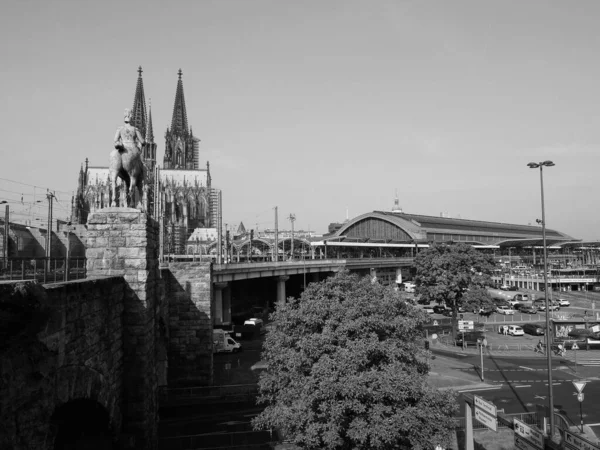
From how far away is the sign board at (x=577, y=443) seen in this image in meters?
13.5

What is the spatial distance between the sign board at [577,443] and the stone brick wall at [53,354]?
12816mm

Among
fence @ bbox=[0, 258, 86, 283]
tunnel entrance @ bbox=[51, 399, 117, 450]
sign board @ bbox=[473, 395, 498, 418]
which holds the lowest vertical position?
sign board @ bbox=[473, 395, 498, 418]

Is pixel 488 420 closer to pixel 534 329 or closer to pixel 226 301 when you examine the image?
pixel 534 329

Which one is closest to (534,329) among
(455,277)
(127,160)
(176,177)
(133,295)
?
(455,277)

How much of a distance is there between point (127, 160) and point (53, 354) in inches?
284

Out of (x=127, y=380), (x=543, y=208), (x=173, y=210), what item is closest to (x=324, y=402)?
(x=127, y=380)

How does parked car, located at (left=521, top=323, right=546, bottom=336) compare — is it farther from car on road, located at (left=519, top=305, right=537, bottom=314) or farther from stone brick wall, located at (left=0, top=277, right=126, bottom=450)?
stone brick wall, located at (left=0, top=277, right=126, bottom=450)

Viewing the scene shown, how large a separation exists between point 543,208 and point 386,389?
39.4 feet

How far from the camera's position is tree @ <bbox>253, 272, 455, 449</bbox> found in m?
13.5

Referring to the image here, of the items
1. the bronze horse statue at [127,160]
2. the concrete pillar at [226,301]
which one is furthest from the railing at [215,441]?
the concrete pillar at [226,301]

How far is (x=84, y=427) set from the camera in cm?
1081

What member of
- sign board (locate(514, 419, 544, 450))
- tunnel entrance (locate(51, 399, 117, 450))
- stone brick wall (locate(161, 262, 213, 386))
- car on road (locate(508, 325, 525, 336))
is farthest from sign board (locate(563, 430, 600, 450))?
car on road (locate(508, 325, 525, 336))

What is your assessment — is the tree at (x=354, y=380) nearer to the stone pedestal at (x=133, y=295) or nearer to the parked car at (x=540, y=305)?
the stone pedestal at (x=133, y=295)

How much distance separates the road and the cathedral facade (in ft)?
237
